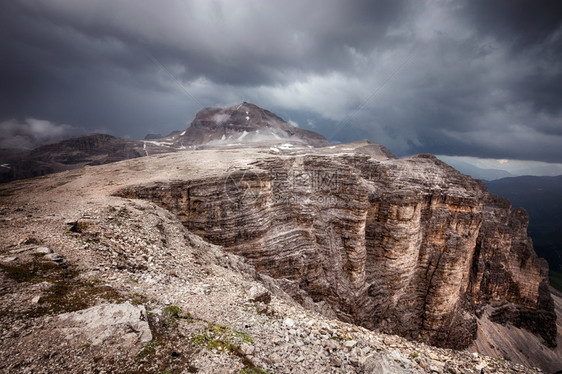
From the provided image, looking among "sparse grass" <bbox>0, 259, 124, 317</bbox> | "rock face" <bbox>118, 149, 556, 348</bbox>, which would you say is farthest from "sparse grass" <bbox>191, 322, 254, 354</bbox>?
"rock face" <bbox>118, 149, 556, 348</bbox>

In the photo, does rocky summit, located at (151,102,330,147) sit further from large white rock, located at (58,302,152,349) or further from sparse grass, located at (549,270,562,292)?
large white rock, located at (58,302,152,349)

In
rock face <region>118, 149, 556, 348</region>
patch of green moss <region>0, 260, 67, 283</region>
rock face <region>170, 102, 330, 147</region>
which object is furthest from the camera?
rock face <region>170, 102, 330, 147</region>

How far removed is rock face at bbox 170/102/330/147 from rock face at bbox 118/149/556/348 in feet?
357

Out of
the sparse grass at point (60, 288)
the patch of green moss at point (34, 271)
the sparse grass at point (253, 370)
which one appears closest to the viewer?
the sparse grass at point (253, 370)

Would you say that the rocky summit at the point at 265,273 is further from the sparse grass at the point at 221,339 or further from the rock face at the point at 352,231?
the rock face at the point at 352,231

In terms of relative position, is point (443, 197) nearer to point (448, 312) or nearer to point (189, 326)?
point (448, 312)

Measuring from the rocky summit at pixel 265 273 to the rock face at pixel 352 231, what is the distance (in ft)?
0.62

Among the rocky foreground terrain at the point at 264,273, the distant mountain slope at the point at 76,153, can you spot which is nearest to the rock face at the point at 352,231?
the rocky foreground terrain at the point at 264,273

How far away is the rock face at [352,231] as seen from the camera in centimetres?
2175

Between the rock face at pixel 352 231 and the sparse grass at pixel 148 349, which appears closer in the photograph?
the sparse grass at pixel 148 349

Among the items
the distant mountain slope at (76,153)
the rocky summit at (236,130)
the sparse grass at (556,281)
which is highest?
the rocky summit at (236,130)

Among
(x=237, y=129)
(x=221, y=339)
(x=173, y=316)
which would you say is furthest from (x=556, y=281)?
(x=237, y=129)

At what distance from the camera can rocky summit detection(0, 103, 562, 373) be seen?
5504 mm

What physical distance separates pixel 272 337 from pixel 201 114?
174 metres
